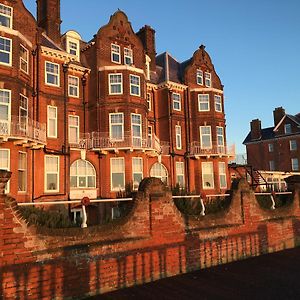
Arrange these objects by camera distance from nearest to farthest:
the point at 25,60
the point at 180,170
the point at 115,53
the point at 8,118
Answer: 1. the point at 8,118
2. the point at 25,60
3. the point at 115,53
4. the point at 180,170

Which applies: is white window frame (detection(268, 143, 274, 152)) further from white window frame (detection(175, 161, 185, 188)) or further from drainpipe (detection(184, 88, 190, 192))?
white window frame (detection(175, 161, 185, 188))

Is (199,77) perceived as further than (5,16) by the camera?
Yes

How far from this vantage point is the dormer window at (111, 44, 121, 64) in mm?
26281

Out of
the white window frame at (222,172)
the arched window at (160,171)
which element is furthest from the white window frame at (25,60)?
the white window frame at (222,172)

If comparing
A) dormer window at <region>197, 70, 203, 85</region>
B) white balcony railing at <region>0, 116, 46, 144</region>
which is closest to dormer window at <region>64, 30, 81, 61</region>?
white balcony railing at <region>0, 116, 46, 144</region>

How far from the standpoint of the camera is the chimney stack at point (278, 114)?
187ft

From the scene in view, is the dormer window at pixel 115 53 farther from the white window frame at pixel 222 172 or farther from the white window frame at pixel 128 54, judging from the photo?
the white window frame at pixel 222 172

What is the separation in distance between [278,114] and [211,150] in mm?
31365

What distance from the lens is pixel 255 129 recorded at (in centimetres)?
6056

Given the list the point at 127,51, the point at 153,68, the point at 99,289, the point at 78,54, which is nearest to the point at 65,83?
the point at 78,54

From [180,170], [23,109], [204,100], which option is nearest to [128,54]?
[204,100]

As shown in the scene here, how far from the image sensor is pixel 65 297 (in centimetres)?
680

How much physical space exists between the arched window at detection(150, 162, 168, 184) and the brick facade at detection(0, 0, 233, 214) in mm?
271

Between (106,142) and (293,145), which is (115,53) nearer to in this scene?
(106,142)
